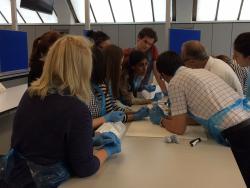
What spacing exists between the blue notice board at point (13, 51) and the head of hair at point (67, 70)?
244cm

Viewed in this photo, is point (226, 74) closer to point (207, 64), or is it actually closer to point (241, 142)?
point (207, 64)

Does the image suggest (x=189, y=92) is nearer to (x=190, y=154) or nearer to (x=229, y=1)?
(x=190, y=154)

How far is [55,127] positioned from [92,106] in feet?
2.58

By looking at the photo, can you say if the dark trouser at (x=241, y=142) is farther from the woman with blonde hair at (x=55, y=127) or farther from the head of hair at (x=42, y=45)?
the head of hair at (x=42, y=45)

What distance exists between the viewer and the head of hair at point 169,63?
6.18 feet

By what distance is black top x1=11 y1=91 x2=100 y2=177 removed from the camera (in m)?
1.10

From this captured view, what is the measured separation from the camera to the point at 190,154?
150 centimetres

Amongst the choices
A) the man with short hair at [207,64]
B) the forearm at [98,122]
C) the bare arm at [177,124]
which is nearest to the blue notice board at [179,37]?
the man with short hair at [207,64]

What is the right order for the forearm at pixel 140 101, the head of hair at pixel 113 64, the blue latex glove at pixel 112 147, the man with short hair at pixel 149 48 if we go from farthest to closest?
the man with short hair at pixel 149 48
the forearm at pixel 140 101
the head of hair at pixel 113 64
the blue latex glove at pixel 112 147

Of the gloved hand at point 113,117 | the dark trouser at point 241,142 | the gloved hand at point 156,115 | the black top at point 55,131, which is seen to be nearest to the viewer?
the black top at point 55,131

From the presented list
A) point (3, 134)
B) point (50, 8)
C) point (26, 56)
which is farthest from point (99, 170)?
point (50, 8)

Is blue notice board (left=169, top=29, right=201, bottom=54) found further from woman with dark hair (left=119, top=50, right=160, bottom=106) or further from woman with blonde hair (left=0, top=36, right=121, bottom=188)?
woman with blonde hair (left=0, top=36, right=121, bottom=188)

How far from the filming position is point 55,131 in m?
1.11

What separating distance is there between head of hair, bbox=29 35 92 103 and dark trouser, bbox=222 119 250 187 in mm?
828
